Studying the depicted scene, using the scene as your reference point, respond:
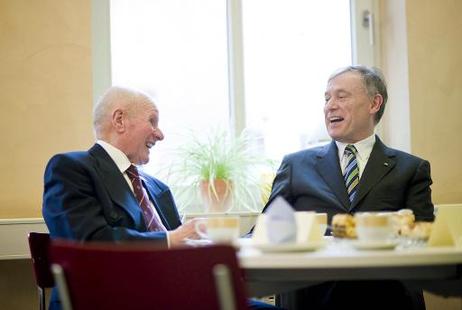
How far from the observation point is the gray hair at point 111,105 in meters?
2.77

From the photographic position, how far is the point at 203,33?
4078 millimetres

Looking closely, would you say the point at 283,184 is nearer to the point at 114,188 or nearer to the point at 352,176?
the point at 352,176

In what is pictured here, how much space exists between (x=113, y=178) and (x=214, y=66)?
169 centimetres

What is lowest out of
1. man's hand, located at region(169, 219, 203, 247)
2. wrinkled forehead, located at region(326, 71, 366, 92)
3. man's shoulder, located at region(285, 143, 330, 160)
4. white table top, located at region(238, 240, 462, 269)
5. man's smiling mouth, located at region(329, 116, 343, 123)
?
man's hand, located at region(169, 219, 203, 247)

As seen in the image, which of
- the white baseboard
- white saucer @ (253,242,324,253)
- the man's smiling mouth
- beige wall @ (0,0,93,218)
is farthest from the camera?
beige wall @ (0,0,93,218)

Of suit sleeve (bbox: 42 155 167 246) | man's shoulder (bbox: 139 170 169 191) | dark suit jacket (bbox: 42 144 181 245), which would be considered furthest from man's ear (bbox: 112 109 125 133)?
suit sleeve (bbox: 42 155 167 246)

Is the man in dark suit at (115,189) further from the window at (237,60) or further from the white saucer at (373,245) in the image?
the window at (237,60)

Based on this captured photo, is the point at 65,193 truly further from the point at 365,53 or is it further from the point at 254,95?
the point at 365,53

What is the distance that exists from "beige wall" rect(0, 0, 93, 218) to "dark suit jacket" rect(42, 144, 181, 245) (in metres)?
1.02

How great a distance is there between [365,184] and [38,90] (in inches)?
71.2

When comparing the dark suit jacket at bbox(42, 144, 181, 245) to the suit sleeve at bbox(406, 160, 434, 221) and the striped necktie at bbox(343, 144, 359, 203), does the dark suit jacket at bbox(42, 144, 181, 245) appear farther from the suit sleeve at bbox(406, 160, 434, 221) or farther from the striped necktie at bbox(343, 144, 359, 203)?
the suit sleeve at bbox(406, 160, 434, 221)

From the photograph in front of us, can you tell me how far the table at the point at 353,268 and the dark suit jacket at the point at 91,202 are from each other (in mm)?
782

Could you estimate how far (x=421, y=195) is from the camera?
2830mm

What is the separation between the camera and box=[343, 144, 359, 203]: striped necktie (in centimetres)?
290
